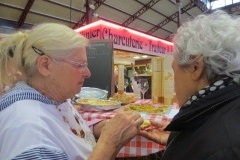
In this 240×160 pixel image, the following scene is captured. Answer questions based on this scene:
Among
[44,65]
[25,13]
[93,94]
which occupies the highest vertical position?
[25,13]

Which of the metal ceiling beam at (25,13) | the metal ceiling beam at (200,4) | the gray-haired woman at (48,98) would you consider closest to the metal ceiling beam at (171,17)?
the metal ceiling beam at (200,4)

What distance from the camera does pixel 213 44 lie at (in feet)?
2.35

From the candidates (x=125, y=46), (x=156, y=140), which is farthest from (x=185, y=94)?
(x=125, y=46)

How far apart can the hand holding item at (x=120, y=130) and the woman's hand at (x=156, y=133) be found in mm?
210

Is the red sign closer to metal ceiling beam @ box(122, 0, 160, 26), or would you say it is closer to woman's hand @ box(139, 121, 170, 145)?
woman's hand @ box(139, 121, 170, 145)

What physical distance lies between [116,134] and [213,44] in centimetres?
56

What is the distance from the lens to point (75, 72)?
103cm

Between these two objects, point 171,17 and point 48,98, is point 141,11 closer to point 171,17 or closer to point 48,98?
point 171,17

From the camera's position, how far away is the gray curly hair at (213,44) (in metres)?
0.71

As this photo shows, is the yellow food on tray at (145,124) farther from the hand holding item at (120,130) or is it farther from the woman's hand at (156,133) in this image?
the hand holding item at (120,130)

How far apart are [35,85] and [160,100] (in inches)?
42.7

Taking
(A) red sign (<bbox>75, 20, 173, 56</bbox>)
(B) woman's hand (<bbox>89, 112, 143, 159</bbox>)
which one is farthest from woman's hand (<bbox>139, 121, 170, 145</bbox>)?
(A) red sign (<bbox>75, 20, 173, 56</bbox>)

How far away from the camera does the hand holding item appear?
92 cm

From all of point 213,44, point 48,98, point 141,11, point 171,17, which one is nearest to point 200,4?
point 171,17
